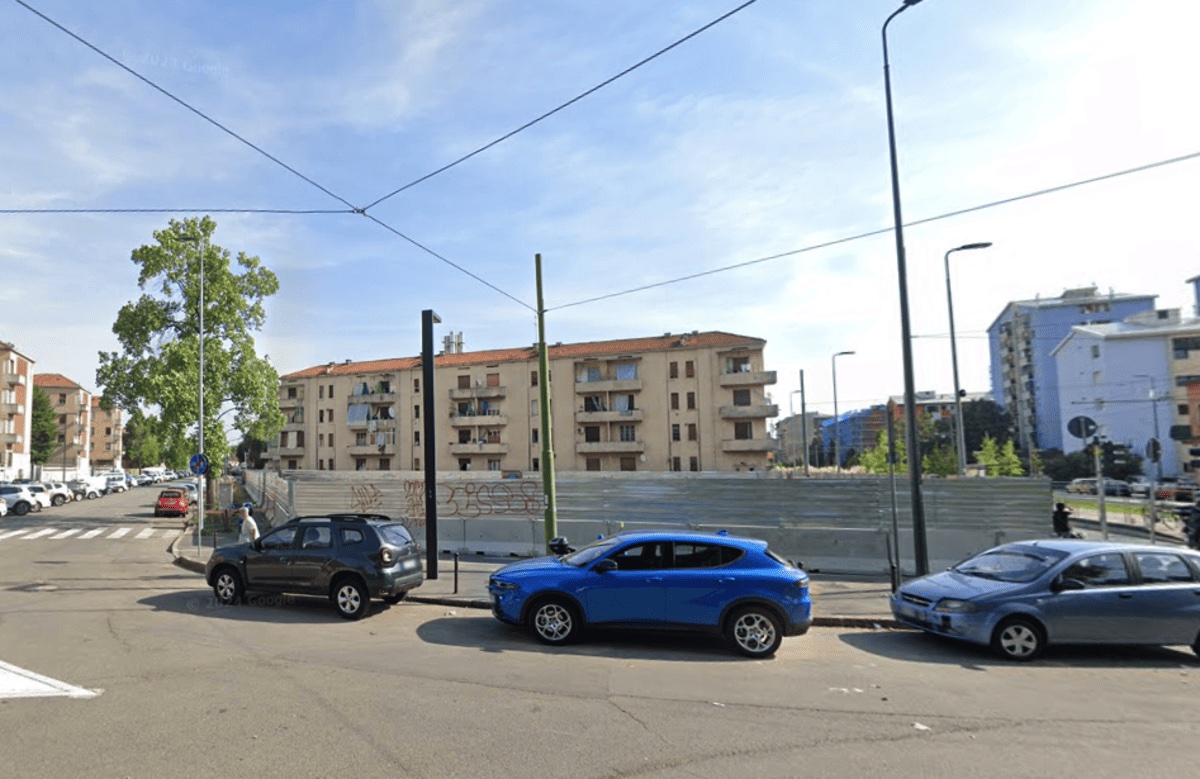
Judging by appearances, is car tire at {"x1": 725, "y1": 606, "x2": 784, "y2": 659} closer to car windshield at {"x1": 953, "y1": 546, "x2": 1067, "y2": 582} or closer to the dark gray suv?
car windshield at {"x1": 953, "y1": 546, "x2": 1067, "y2": 582}

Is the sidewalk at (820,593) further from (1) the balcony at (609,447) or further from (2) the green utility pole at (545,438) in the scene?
(1) the balcony at (609,447)

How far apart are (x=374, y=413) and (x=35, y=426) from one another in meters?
48.8

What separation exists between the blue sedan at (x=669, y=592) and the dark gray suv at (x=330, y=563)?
272 centimetres

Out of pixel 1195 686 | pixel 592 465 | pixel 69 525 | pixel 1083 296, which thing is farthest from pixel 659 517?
pixel 1083 296

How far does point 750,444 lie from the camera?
5562cm

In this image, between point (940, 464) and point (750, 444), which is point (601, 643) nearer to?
point (940, 464)

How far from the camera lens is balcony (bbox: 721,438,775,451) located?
182 feet

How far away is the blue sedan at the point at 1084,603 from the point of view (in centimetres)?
852

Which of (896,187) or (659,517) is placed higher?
(896,187)

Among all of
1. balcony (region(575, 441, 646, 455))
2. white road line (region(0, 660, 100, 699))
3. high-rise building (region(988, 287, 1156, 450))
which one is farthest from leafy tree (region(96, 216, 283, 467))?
high-rise building (region(988, 287, 1156, 450))

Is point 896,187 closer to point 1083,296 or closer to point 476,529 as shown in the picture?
point 476,529

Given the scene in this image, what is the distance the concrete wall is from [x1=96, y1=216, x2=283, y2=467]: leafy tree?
13.6m

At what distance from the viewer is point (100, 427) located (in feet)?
375

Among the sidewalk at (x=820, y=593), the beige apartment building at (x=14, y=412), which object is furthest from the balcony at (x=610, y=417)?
the beige apartment building at (x=14, y=412)
